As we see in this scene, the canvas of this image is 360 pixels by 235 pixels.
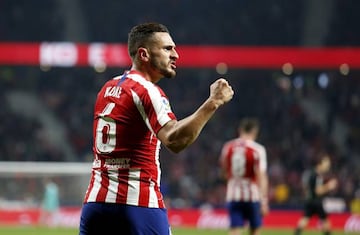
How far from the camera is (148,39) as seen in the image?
5730 mm

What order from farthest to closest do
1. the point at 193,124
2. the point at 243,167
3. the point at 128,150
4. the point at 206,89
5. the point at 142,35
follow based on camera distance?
1. the point at 206,89
2. the point at 243,167
3. the point at 142,35
4. the point at 128,150
5. the point at 193,124

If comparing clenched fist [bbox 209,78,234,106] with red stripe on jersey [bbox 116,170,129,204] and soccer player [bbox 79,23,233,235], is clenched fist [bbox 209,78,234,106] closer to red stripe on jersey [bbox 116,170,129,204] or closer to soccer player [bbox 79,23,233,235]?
soccer player [bbox 79,23,233,235]

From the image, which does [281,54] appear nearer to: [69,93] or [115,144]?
[69,93]

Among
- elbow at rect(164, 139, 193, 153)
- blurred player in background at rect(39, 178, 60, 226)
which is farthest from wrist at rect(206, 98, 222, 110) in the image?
blurred player in background at rect(39, 178, 60, 226)

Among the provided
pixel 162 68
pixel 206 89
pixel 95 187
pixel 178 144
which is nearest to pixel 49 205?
pixel 206 89

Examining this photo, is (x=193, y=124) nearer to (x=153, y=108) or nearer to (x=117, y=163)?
(x=153, y=108)

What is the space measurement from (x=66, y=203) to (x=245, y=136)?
1636 cm

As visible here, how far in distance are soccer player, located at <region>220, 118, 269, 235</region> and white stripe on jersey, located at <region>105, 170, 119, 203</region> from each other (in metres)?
8.10

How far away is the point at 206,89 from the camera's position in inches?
1368

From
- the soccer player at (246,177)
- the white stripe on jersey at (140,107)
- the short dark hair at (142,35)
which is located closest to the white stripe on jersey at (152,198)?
Result: the white stripe on jersey at (140,107)

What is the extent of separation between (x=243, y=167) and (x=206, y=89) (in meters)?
21.0

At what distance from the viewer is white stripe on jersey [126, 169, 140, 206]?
564 cm

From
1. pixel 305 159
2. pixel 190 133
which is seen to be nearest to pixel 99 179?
pixel 190 133

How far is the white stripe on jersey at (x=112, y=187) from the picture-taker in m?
5.65
